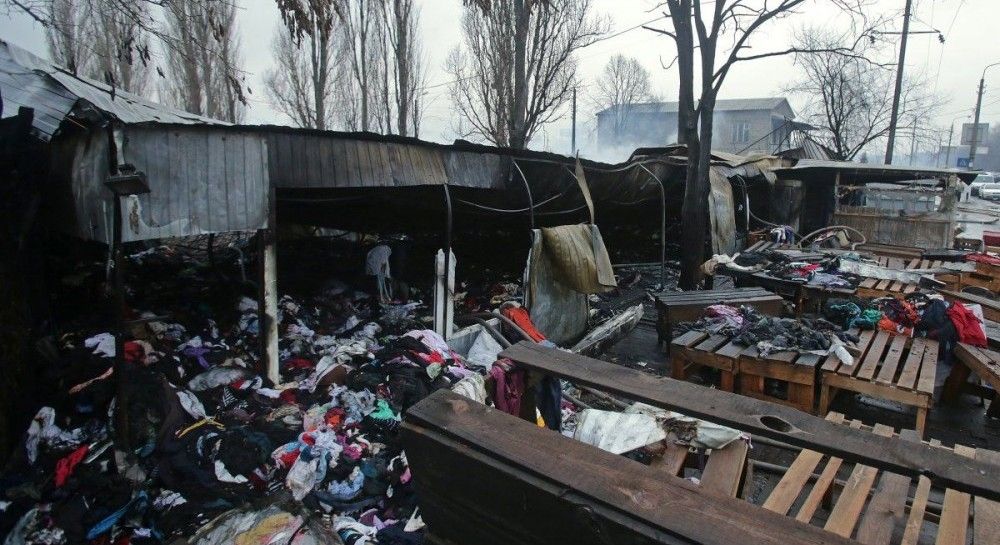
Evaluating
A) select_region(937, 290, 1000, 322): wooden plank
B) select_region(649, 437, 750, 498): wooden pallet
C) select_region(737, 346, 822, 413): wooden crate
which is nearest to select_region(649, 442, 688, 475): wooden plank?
select_region(649, 437, 750, 498): wooden pallet

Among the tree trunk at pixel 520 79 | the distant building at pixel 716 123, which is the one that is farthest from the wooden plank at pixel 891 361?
the distant building at pixel 716 123

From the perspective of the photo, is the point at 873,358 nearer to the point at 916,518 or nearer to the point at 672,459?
the point at 916,518

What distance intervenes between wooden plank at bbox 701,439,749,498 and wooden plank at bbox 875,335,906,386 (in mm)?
3634

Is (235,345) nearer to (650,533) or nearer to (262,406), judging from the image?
(262,406)

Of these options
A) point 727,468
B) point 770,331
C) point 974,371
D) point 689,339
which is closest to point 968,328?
point 974,371

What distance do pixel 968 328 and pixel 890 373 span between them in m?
1.40

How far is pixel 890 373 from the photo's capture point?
185 inches

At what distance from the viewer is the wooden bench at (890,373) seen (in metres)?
4.41

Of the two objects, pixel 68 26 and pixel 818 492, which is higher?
pixel 68 26

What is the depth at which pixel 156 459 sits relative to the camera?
388cm

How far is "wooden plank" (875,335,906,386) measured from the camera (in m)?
4.61

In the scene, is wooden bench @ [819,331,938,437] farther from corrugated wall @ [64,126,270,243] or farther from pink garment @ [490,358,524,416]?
corrugated wall @ [64,126,270,243]

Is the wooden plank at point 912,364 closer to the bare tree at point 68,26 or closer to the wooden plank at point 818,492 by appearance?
the wooden plank at point 818,492

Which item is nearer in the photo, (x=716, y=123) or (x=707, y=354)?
(x=707, y=354)
